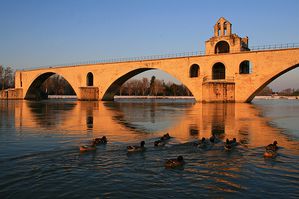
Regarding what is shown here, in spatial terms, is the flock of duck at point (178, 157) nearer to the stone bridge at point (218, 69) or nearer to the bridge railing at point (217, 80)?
the stone bridge at point (218, 69)

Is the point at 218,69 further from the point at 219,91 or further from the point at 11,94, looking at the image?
the point at 11,94

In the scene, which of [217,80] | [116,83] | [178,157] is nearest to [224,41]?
[217,80]

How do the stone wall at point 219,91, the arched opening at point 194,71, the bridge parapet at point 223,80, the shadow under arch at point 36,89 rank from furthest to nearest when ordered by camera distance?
the shadow under arch at point 36,89, the arched opening at point 194,71, the bridge parapet at point 223,80, the stone wall at point 219,91

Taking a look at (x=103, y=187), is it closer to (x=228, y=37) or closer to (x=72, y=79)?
(x=228, y=37)

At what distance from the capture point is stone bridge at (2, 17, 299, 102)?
46.4m

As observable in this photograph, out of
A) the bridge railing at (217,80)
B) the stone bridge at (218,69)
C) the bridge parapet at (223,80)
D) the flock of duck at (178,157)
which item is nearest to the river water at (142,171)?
the flock of duck at (178,157)

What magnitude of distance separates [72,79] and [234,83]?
42511 mm

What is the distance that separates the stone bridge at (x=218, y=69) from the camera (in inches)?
1828

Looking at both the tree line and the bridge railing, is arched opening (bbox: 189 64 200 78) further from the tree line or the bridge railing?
the tree line

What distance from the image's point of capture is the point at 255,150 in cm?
1148

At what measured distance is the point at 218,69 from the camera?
176 ft

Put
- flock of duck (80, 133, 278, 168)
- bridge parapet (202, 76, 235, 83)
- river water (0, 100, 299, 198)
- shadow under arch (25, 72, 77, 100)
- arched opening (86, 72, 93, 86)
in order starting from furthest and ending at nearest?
shadow under arch (25, 72, 77, 100) → arched opening (86, 72, 93, 86) → bridge parapet (202, 76, 235, 83) → flock of duck (80, 133, 278, 168) → river water (0, 100, 299, 198)

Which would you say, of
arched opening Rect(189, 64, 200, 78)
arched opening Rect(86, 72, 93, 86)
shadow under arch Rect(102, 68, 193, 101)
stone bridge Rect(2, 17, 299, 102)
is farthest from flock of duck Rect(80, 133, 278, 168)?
arched opening Rect(86, 72, 93, 86)

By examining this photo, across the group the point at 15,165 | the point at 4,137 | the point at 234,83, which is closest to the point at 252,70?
the point at 234,83
